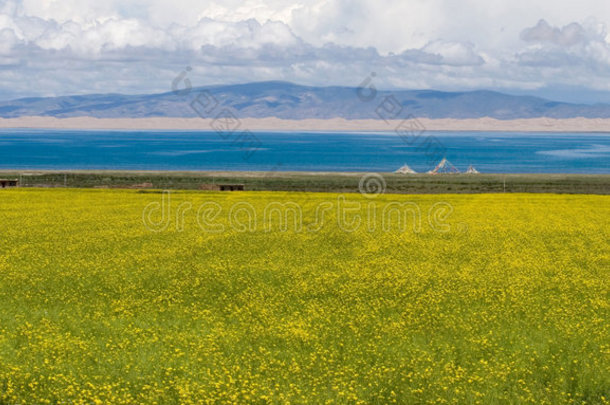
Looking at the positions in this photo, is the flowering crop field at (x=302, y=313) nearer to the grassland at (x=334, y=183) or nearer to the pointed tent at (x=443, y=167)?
the grassland at (x=334, y=183)

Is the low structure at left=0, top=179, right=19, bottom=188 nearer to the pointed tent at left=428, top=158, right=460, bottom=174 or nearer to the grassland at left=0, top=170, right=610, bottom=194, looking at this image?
the grassland at left=0, top=170, right=610, bottom=194

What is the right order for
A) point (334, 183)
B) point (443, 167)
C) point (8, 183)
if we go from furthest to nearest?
point (443, 167)
point (334, 183)
point (8, 183)

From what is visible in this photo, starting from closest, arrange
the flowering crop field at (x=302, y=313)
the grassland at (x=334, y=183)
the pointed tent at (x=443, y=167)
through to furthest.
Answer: the flowering crop field at (x=302, y=313), the grassland at (x=334, y=183), the pointed tent at (x=443, y=167)

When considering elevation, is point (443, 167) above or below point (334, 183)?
above

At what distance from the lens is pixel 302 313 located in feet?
65.0

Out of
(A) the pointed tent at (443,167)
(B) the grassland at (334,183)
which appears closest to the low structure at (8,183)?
(B) the grassland at (334,183)

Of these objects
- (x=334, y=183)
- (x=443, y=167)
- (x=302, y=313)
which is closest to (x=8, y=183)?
(x=334, y=183)

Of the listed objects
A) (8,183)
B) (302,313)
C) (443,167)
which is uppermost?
(443,167)

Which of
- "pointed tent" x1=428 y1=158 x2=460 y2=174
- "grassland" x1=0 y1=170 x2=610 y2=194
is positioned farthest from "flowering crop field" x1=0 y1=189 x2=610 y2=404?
"pointed tent" x1=428 y1=158 x2=460 y2=174

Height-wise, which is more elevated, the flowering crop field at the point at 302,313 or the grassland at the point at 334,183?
the grassland at the point at 334,183

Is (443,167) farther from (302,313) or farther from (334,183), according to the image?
(302,313)

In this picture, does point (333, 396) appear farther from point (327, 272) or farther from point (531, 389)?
point (327, 272)

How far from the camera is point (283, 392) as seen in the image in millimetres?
14422

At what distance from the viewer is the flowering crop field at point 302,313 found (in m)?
14.7
